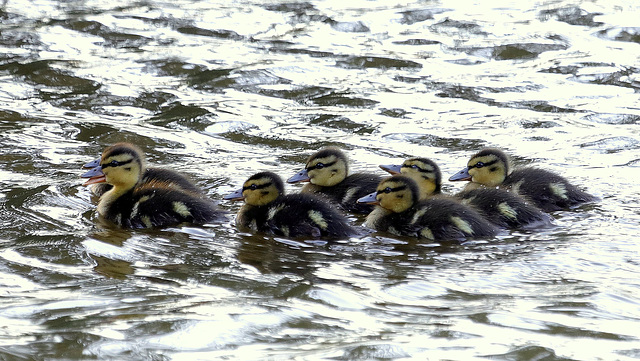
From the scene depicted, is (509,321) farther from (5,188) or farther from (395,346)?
(5,188)

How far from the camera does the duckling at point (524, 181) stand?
511 cm

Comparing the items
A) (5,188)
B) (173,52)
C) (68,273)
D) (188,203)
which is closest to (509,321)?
(68,273)

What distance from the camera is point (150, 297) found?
354 centimetres

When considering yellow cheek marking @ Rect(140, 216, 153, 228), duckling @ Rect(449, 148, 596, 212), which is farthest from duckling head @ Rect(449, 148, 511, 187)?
yellow cheek marking @ Rect(140, 216, 153, 228)

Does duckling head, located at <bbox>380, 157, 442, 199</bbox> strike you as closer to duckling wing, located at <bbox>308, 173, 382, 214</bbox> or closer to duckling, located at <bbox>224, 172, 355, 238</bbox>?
duckling wing, located at <bbox>308, 173, 382, 214</bbox>

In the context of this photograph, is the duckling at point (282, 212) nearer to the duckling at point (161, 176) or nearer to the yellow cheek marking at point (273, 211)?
the yellow cheek marking at point (273, 211)

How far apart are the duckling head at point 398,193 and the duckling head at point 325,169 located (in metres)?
0.62

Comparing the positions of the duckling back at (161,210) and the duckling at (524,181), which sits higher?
the duckling at (524,181)

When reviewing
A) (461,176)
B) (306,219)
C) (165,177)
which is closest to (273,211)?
(306,219)

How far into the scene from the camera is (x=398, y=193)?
4.79 meters

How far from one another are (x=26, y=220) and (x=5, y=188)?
27.2 inches

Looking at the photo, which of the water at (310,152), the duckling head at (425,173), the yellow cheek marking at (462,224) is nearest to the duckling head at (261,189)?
the water at (310,152)

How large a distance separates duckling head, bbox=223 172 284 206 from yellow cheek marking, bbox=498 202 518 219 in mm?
1093

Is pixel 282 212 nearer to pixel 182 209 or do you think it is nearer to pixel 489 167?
pixel 182 209
